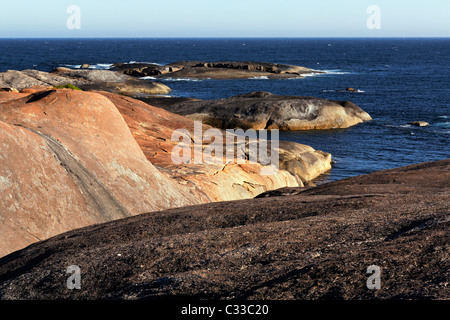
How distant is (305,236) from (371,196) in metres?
3.24

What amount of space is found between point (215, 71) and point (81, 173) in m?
75.4

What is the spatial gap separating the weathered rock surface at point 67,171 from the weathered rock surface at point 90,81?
39105mm

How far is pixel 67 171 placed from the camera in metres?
12.9

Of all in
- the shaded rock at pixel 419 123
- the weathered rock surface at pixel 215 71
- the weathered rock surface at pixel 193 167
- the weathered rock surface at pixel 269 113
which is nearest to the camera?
the weathered rock surface at pixel 193 167

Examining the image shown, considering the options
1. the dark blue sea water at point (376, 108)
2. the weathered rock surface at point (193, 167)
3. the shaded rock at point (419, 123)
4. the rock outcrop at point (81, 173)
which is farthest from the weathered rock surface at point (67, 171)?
the shaded rock at point (419, 123)

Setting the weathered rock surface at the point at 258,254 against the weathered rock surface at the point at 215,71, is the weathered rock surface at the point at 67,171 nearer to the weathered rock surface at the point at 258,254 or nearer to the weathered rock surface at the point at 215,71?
the weathered rock surface at the point at 258,254

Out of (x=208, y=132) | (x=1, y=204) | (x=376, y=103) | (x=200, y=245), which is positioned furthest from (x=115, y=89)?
(x=200, y=245)

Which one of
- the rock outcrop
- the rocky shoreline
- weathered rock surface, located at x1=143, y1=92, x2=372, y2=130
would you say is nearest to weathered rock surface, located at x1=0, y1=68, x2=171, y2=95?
weathered rock surface, located at x1=143, y1=92, x2=372, y2=130

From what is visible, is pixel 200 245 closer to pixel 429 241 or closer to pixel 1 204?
pixel 429 241

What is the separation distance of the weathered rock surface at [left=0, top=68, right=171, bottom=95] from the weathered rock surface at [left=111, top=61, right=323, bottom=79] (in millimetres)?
18700

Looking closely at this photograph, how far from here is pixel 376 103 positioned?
202ft

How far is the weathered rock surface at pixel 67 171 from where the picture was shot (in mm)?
11602
